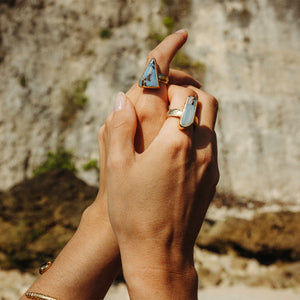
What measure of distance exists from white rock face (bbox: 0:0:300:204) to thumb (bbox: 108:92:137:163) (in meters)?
2.74

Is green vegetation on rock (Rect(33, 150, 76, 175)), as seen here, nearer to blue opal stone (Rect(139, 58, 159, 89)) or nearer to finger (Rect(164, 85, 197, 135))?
blue opal stone (Rect(139, 58, 159, 89))

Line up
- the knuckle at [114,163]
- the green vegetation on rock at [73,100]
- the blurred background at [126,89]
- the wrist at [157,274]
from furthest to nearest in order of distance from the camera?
the green vegetation on rock at [73,100], the blurred background at [126,89], the knuckle at [114,163], the wrist at [157,274]

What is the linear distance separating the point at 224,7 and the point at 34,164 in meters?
3.86

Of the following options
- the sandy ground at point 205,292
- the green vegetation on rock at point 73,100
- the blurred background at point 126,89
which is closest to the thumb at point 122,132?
the blurred background at point 126,89

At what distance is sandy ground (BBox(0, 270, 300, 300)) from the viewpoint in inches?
120

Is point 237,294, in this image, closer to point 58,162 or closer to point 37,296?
point 37,296

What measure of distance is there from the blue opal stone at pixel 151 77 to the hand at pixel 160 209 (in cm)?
45

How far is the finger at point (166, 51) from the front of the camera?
184 cm

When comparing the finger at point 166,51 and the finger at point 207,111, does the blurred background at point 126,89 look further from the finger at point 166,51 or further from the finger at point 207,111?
the finger at point 207,111

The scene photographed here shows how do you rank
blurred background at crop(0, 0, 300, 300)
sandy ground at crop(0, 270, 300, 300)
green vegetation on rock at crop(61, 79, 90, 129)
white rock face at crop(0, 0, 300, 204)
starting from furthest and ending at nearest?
green vegetation on rock at crop(61, 79, 90, 129) → white rock face at crop(0, 0, 300, 204) → blurred background at crop(0, 0, 300, 300) → sandy ground at crop(0, 270, 300, 300)

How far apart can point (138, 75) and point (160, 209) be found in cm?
368

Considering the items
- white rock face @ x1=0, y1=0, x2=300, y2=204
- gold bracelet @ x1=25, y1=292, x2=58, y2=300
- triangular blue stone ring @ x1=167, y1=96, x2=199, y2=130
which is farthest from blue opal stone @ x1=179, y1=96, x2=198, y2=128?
white rock face @ x1=0, y1=0, x2=300, y2=204

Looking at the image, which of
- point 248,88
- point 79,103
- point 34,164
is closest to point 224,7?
point 248,88

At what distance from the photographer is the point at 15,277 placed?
10.7 ft
